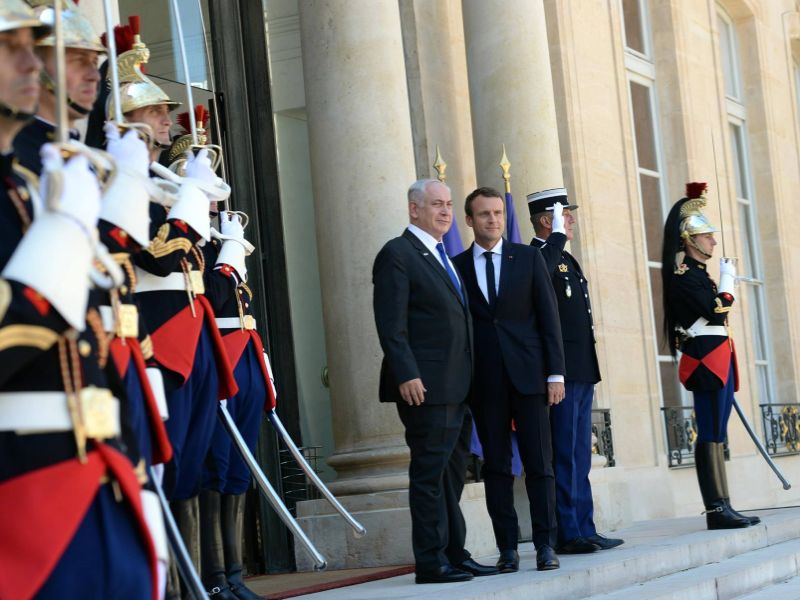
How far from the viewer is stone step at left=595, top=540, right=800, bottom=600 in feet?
19.1

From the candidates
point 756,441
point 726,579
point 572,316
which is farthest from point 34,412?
point 756,441

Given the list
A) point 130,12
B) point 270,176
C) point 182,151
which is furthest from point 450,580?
point 130,12

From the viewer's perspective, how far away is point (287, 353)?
8.86 meters

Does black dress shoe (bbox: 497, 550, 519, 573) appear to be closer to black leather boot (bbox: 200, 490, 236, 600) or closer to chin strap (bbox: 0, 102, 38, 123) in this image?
black leather boot (bbox: 200, 490, 236, 600)

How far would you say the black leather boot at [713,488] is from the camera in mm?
7820

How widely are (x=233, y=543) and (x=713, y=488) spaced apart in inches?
143

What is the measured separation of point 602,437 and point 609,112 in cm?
268

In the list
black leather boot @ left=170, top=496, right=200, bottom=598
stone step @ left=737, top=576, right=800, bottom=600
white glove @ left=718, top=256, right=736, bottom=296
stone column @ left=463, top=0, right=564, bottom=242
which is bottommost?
stone step @ left=737, top=576, right=800, bottom=600

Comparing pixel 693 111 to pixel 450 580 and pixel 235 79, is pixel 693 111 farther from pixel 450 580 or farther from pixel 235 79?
pixel 450 580

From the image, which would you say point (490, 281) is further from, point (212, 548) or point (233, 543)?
point (212, 548)

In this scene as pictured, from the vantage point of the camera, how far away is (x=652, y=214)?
480 inches

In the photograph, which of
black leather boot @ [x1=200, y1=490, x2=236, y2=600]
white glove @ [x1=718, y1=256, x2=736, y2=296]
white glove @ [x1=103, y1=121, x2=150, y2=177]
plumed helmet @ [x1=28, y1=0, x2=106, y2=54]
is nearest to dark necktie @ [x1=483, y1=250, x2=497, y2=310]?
black leather boot @ [x1=200, y1=490, x2=236, y2=600]

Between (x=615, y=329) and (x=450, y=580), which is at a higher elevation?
(x=615, y=329)

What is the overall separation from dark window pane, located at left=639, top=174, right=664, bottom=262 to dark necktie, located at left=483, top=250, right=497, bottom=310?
5.91m
